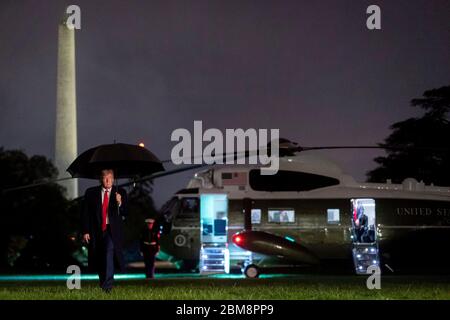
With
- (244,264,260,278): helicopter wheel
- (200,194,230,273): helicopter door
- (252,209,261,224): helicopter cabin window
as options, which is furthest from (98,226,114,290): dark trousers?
(252,209,261,224): helicopter cabin window

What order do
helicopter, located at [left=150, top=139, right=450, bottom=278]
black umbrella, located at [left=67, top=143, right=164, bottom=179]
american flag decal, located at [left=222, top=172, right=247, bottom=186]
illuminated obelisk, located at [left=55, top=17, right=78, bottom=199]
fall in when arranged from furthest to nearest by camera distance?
1. illuminated obelisk, located at [left=55, top=17, right=78, bottom=199]
2. american flag decal, located at [left=222, top=172, right=247, bottom=186]
3. helicopter, located at [left=150, top=139, right=450, bottom=278]
4. black umbrella, located at [left=67, top=143, right=164, bottom=179]

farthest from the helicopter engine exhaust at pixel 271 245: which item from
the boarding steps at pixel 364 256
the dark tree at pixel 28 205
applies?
the dark tree at pixel 28 205

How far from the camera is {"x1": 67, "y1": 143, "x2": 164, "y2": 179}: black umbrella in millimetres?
13789

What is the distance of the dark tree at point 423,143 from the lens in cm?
4544

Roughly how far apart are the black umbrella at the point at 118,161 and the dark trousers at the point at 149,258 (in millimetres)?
4782

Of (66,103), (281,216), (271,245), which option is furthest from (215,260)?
(66,103)

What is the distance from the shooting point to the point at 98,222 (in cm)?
1159

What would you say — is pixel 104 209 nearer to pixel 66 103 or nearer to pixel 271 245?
pixel 271 245

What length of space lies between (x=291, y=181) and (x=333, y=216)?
156cm

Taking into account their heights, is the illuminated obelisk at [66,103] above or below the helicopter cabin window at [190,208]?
above

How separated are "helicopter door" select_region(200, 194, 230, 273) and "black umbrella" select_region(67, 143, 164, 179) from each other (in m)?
6.69

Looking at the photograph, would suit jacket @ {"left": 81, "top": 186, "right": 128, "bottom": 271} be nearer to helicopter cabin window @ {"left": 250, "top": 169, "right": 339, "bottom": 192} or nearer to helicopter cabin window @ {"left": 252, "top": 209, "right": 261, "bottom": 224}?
helicopter cabin window @ {"left": 252, "top": 209, "right": 261, "bottom": 224}

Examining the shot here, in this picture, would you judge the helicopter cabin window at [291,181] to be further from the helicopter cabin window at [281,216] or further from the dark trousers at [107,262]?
the dark trousers at [107,262]
